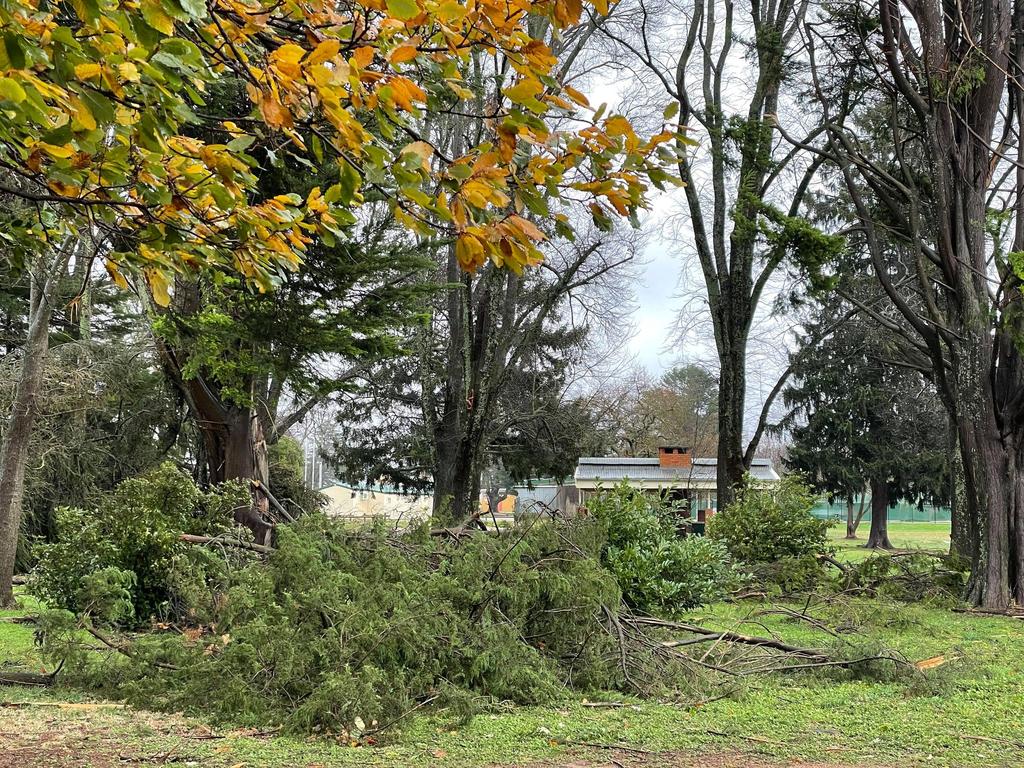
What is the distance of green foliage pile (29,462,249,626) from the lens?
8117 millimetres

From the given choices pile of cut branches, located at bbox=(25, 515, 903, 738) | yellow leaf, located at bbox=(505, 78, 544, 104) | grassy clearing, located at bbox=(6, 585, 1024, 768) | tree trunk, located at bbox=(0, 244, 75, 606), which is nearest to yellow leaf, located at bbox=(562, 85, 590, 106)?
yellow leaf, located at bbox=(505, 78, 544, 104)

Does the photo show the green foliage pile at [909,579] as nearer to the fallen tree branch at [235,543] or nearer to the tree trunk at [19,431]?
the fallen tree branch at [235,543]

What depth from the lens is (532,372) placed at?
25.7 meters

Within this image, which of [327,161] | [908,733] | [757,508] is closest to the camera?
[908,733]

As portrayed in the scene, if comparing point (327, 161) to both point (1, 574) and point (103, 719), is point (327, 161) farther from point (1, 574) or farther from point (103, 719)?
point (1, 574)

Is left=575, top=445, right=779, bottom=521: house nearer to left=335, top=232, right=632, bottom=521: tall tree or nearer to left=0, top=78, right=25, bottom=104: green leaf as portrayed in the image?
left=335, top=232, right=632, bottom=521: tall tree

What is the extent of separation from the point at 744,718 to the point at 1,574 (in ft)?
33.2

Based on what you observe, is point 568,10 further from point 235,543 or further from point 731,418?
point 731,418

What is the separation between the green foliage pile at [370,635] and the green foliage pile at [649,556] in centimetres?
199

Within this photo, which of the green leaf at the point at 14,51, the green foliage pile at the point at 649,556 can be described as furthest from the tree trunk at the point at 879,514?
the green leaf at the point at 14,51

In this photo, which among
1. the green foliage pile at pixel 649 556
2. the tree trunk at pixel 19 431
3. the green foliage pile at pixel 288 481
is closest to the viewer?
the green foliage pile at pixel 649 556

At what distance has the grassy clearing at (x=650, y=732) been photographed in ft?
14.0

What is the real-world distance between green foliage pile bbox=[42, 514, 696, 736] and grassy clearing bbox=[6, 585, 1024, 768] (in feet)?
0.57

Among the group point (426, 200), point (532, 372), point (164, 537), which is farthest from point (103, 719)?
point (532, 372)
